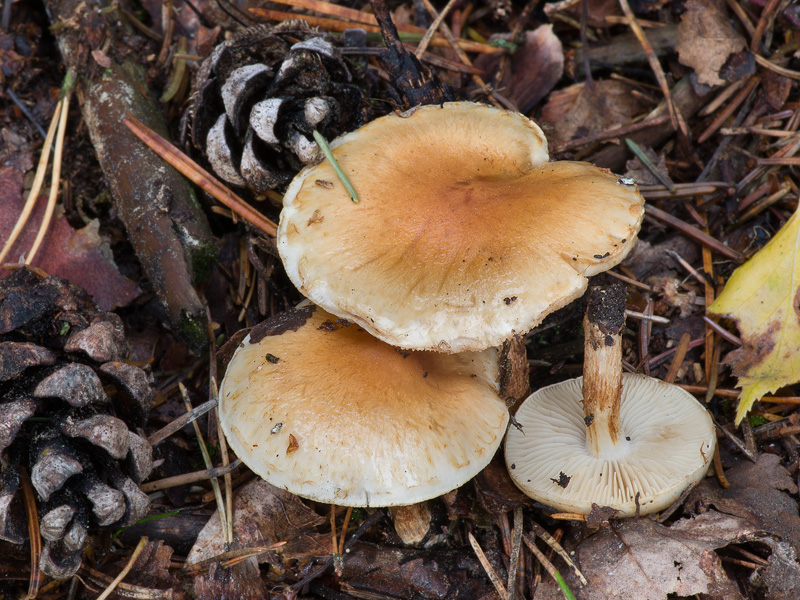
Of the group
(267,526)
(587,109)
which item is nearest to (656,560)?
(267,526)

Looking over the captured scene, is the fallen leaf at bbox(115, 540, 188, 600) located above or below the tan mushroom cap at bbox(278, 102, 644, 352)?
below

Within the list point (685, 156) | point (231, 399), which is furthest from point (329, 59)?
point (685, 156)

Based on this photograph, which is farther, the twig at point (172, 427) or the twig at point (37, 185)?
the twig at point (37, 185)

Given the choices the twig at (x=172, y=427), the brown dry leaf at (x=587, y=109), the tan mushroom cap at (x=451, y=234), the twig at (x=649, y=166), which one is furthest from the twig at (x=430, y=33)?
the twig at (x=172, y=427)

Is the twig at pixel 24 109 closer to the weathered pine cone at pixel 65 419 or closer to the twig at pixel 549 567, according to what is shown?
the weathered pine cone at pixel 65 419

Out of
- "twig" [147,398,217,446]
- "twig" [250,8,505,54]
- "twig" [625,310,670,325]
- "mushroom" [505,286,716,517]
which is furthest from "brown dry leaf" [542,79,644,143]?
"twig" [147,398,217,446]

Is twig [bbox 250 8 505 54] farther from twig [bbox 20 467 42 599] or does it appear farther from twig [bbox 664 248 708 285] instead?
twig [bbox 20 467 42 599]
